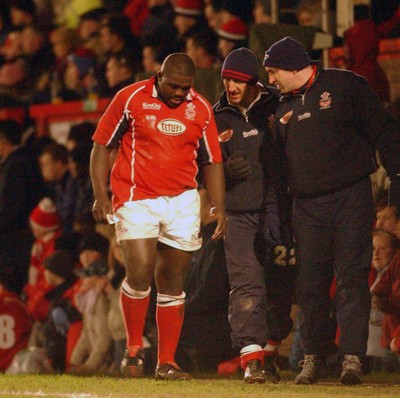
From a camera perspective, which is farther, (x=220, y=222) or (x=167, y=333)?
(x=167, y=333)

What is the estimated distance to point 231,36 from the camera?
13.7 metres

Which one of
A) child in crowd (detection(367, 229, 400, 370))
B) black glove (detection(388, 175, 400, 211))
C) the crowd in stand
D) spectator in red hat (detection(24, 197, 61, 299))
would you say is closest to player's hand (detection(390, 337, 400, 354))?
the crowd in stand

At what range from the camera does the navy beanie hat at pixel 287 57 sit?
9.21m

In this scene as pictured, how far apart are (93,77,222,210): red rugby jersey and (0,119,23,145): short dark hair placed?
19.8 ft

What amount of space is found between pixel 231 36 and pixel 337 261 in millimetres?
5022

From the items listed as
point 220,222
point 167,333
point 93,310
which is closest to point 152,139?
point 220,222

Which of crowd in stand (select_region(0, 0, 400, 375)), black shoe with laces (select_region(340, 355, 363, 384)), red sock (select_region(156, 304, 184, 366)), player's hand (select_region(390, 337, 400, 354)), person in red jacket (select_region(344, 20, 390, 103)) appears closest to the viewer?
black shoe with laces (select_region(340, 355, 363, 384))

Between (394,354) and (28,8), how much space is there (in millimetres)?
10322

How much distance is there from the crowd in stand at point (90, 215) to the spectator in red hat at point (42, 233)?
1cm

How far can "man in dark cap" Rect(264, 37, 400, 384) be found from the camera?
355 inches

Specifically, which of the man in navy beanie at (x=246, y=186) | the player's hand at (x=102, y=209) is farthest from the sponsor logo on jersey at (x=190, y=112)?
the player's hand at (x=102, y=209)

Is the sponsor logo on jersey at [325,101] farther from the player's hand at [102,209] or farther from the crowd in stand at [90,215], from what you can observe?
the crowd in stand at [90,215]

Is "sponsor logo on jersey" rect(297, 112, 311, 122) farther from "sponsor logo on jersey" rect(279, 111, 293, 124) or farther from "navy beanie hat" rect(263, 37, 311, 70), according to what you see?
"navy beanie hat" rect(263, 37, 311, 70)

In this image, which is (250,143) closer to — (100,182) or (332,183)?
(332,183)
